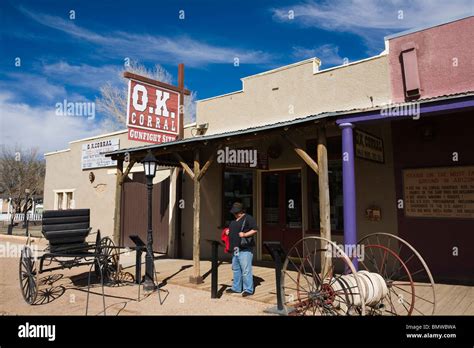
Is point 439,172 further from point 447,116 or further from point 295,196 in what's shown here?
point 295,196

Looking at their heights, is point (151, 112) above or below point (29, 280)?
above

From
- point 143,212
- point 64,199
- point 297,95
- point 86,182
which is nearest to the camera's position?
point 297,95

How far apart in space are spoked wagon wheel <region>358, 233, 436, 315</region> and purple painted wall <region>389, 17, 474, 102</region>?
313cm

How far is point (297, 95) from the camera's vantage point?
31.8ft

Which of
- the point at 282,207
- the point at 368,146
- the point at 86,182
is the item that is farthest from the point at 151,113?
the point at 86,182

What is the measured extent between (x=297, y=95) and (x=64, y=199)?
12.8 metres

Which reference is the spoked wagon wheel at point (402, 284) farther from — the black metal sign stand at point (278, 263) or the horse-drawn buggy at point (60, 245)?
the horse-drawn buggy at point (60, 245)

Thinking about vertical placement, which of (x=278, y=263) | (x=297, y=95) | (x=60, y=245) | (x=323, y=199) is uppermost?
(x=297, y=95)

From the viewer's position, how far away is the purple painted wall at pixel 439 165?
23.2 ft

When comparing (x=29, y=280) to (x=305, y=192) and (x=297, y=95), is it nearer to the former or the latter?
(x=305, y=192)

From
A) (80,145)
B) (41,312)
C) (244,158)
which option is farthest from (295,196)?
(80,145)

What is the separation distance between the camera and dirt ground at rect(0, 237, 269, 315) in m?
5.70

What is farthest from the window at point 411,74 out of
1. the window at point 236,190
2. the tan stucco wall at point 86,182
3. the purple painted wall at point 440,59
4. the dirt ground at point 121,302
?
the tan stucco wall at point 86,182

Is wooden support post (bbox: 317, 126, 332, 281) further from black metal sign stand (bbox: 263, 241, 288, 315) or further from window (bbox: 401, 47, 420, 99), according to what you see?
window (bbox: 401, 47, 420, 99)
